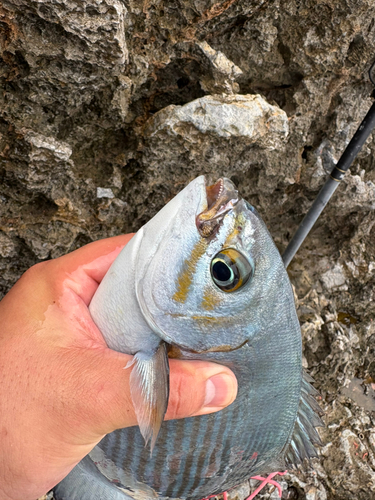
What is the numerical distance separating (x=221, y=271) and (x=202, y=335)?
0.82ft

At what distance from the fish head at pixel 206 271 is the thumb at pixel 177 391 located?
86 millimetres

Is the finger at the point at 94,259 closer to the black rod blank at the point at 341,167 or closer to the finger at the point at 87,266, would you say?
the finger at the point at 87,266

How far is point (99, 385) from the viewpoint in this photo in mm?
1259

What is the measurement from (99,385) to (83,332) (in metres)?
0.29

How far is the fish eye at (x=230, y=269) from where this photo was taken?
4.38ft

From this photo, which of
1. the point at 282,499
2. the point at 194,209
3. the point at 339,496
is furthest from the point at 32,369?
the point at 339,496

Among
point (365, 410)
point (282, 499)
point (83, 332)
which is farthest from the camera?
point (365, 410)

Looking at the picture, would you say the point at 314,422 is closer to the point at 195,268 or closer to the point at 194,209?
the point at 195,268

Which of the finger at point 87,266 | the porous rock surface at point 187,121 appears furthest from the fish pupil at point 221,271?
the porous rock surface at point 187,121

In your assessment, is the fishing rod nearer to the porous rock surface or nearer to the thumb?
the porous rock surface

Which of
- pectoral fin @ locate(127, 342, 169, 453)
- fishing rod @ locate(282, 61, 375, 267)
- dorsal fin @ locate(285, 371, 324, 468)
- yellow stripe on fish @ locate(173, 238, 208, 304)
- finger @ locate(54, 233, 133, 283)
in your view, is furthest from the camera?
fishing rod @ locate(282, 61, 375, 267)

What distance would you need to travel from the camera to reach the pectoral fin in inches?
47.1

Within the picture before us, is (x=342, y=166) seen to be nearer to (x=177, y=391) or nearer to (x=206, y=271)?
(x=206, y=271)

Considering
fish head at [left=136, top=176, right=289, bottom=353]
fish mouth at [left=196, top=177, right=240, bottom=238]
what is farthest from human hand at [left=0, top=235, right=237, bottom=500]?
fish mouth at [left=196, top=177, right=240, bottom=238]
